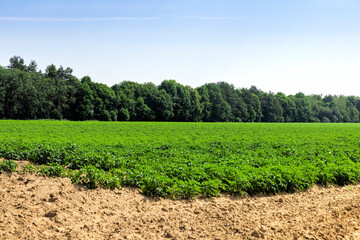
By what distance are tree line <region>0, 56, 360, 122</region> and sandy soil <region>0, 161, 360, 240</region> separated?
6501 centimetres

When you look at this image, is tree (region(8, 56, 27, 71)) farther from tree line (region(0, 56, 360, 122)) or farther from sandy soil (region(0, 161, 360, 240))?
sandy soil (region(0, 161, 360, 240))

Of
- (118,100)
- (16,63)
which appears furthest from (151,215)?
(16,63)

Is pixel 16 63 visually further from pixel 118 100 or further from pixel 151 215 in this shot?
pixel 151 215

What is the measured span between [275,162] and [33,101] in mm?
67670

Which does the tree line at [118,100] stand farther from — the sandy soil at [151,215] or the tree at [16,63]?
the sandy soil at [151,215]

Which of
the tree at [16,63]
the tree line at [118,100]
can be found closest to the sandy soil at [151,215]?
the tree line at [118,100]

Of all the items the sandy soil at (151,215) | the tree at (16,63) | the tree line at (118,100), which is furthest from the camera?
the tree at (16,63)

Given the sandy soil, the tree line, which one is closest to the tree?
the tree line

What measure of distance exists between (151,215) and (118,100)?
7726cm

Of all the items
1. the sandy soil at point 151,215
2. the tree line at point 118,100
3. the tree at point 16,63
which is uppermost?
the tree at point 16,63

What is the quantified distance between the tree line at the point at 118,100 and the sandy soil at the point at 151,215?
213 ft

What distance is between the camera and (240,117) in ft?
373

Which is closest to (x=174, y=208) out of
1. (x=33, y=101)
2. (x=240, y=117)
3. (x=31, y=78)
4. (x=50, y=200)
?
(x=50, y=200)

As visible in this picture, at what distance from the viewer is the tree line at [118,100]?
67688 millimetres
